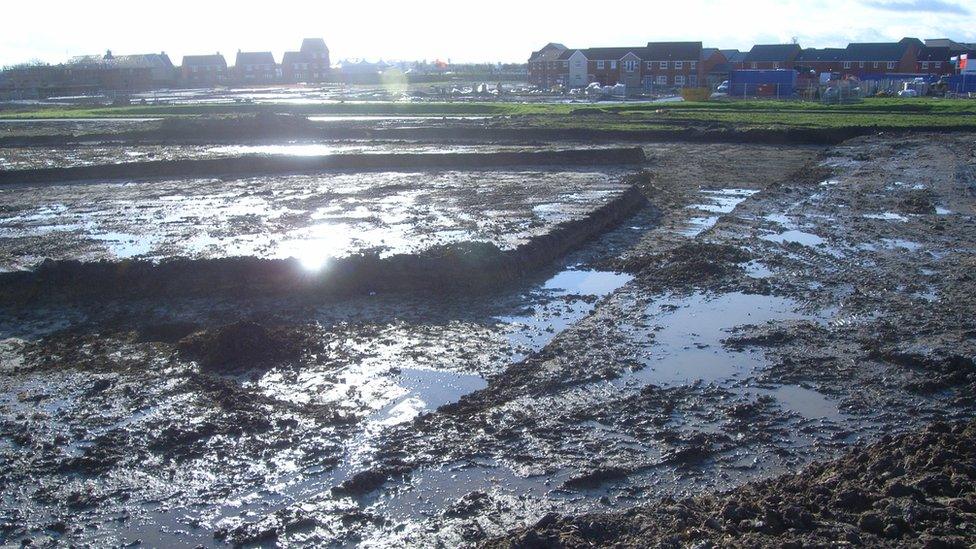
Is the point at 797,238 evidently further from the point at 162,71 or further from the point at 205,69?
the point at 205,69

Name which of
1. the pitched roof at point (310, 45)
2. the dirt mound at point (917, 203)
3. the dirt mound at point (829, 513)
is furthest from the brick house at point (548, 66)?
the dirt mound at point (829, 513)

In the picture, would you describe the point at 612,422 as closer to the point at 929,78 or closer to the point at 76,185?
the point at 76,185

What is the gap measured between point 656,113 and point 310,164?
22.3 meters

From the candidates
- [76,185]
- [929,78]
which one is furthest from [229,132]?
[929,78]

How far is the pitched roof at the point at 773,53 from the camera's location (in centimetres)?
8094

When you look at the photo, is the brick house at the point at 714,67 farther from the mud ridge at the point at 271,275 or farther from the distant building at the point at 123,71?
the mud ridge at the point at 271,275

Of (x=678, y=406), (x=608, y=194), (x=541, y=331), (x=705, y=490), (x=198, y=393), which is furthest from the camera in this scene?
(x=608, y=194)

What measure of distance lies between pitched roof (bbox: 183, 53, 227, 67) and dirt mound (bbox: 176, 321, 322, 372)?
11276 cm

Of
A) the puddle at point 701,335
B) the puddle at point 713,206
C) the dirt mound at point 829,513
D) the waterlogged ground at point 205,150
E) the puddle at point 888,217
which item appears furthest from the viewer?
the waterlogged ground at point 205,150

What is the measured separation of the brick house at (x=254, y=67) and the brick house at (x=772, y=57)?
6715cm

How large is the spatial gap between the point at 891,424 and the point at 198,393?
733 centimetres

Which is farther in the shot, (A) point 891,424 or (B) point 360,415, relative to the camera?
(B) point 360,415

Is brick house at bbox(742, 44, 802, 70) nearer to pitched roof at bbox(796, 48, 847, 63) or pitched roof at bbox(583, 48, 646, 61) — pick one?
pitched roof at bbox(796, 48, 847, 63)

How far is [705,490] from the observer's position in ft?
21.9
